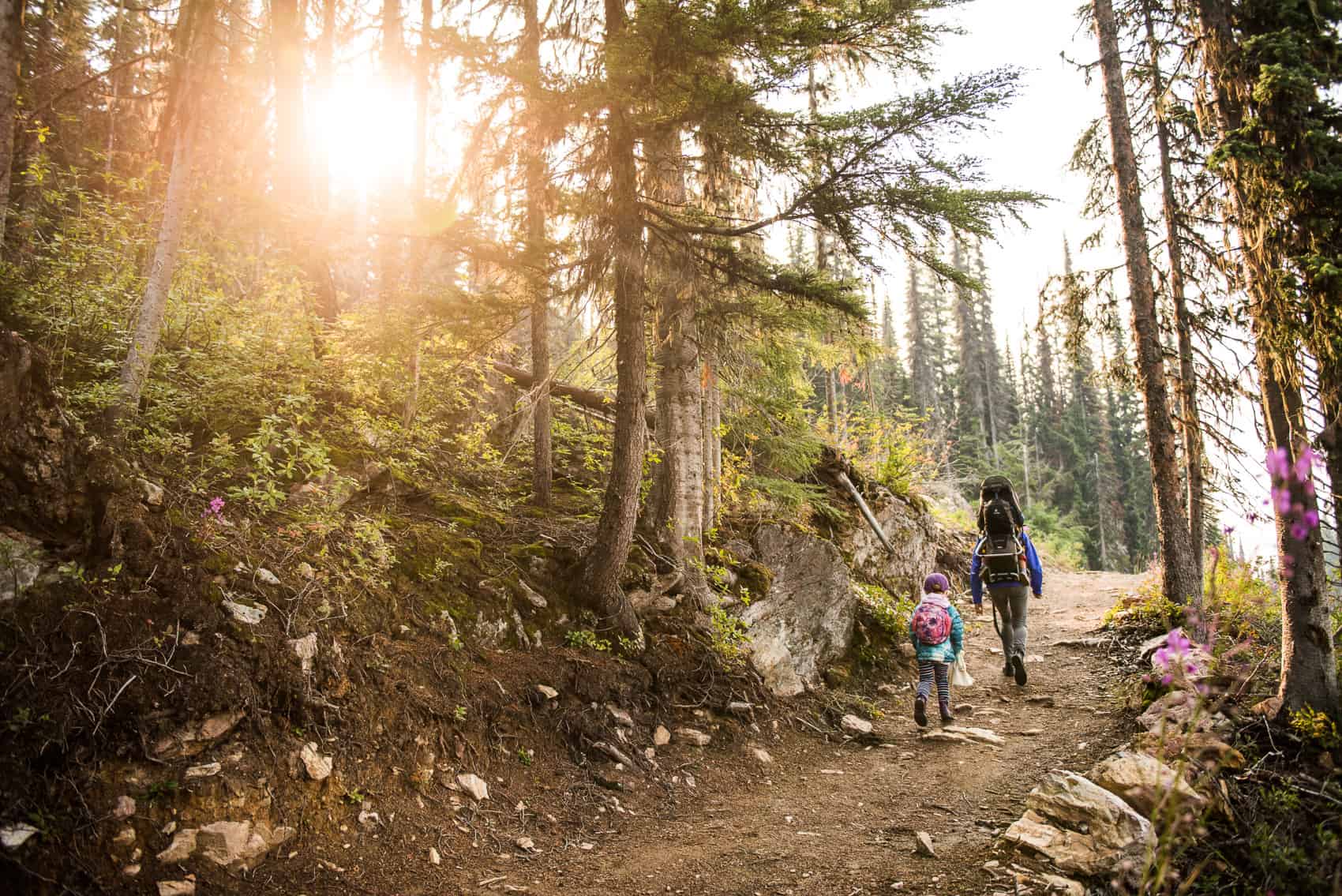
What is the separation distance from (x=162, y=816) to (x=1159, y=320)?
1394cm

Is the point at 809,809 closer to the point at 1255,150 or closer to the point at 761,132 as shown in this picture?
the point at 761,132

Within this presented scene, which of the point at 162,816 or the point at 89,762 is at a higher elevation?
the point at 89,762

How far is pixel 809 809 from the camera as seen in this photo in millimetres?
5777

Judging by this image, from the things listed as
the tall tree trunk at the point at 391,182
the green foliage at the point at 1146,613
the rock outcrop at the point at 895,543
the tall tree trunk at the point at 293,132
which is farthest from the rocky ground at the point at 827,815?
the tall tree trunk at the point at 293,132

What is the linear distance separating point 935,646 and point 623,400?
465 centimetres

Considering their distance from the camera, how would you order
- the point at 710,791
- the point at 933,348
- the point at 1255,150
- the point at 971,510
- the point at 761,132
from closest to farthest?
the point at 1255,150
the point at 710,791
the point at 761,132
the point at 971,510
the point at 933,348

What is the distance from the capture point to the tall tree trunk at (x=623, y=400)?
7164 millimetres

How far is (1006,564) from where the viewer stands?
8.40m

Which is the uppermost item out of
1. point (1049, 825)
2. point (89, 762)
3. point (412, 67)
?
point (412, 67)

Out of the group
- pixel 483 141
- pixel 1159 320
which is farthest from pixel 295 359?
pixel 1159 320

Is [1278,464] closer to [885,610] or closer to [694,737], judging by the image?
[694,737]

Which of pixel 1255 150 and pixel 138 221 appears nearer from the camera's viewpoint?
pixel 1255 150

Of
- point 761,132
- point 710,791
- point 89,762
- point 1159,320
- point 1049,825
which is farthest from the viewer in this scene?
point 1159,320

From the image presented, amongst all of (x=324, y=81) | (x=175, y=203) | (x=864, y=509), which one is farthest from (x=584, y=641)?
(x=324, y=81)
